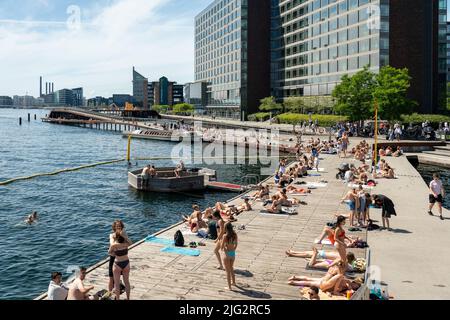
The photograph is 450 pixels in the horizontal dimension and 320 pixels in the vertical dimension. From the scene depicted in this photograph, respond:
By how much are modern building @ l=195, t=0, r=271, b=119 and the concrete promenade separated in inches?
4475

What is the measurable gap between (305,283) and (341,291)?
4.60ft

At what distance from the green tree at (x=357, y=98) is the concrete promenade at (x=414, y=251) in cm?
4727

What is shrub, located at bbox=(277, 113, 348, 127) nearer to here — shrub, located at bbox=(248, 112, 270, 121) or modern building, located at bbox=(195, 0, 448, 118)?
modern building, located at bbox=(195, 0, 448, 118)

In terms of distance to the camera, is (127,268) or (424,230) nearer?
(127,268)

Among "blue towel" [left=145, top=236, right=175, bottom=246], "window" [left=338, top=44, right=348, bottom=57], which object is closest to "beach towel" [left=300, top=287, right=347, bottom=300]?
"blue towel" [left=145, top=236, right=175, bottom=246]

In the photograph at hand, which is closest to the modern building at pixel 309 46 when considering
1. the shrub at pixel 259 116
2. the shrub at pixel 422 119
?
the shrub at pixel 259 116

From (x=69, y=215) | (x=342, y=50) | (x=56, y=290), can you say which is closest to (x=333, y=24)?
(x=342, y=50)

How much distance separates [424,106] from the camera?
292ft

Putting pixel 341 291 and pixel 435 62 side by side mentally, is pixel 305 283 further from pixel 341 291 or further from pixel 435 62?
pixel 435 62

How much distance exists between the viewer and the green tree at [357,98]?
74250mm

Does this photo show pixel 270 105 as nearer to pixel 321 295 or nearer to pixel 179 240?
pixel 179 240

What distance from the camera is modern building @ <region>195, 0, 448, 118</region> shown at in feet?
289
